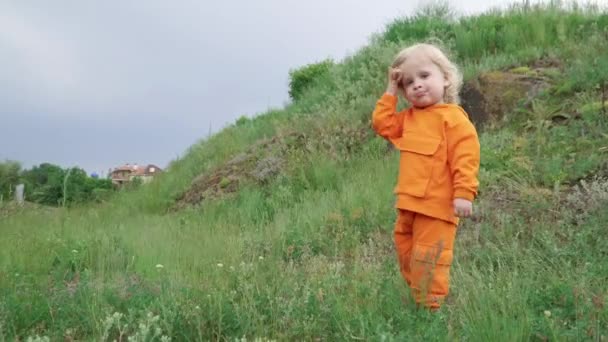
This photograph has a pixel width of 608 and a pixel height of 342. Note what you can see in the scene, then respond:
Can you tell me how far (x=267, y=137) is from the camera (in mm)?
12641

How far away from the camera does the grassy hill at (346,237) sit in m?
3.46

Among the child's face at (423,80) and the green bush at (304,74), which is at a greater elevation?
the green bush at (304,74)

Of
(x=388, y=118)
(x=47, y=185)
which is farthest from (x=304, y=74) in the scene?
(x=388, y=118)

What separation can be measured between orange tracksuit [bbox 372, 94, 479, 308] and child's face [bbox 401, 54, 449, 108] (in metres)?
0.07

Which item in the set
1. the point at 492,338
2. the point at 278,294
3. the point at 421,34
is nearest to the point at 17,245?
the point at 278,294

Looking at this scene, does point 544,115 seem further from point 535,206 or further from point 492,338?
point 492,338

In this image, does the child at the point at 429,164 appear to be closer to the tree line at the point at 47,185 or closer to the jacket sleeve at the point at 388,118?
the jacket sleeve at the point at 388,118

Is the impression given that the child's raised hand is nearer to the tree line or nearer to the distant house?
the tree line

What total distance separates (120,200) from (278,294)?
998 cm

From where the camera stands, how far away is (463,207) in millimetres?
3738

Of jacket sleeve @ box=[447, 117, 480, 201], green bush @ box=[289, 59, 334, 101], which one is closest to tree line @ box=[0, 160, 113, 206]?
jacket sleeve @ box=[447, 117, 480, 201]

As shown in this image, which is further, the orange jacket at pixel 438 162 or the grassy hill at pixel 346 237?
the orange jacket at pixel 438 162

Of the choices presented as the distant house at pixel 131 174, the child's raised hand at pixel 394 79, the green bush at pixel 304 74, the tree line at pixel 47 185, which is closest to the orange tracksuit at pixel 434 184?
the child's raised hand at pixel 394 79

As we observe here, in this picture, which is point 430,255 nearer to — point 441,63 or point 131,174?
point 441,63
